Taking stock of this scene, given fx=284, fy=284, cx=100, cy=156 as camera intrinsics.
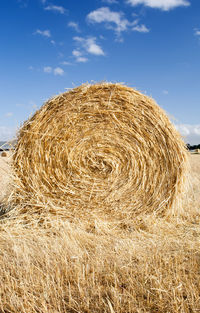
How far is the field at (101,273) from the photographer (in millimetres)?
2086

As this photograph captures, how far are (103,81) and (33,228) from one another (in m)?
2.38

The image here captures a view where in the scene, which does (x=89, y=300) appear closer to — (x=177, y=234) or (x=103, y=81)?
(x=177, y=234)

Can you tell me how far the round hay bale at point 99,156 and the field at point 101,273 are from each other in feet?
2.10

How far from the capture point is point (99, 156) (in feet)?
14.3

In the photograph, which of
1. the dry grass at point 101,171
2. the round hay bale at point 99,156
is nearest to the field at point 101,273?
the dry grass at point 101,171

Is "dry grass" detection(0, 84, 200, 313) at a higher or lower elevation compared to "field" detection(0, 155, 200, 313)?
higher

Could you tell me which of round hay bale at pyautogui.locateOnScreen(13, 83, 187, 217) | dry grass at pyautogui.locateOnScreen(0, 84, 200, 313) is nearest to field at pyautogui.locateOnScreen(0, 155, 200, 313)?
dry grass at pyautogui.locateOnScreen(0, 84, 200, 313)

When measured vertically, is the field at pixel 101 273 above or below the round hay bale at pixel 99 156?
→ below

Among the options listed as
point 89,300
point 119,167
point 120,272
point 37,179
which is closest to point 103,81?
point 119,167

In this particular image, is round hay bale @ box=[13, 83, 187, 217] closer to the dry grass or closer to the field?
the dry grass

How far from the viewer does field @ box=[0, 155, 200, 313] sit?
209 centimetres

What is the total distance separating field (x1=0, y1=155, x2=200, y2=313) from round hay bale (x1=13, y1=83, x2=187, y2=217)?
2.10 feet

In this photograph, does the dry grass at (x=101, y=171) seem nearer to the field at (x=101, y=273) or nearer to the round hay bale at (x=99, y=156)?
the round hay bale at (x=99, y=156)

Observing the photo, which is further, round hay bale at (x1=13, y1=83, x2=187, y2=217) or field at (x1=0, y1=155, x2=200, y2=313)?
round hay bale at (x1=13, y1=83, x2=187, y2=217)
